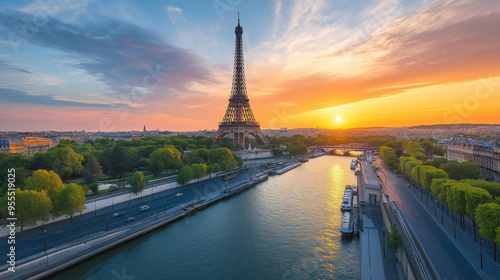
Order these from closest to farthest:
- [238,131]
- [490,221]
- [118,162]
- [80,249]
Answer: [490,221] < [80,249] < [118,162] < [238,131]

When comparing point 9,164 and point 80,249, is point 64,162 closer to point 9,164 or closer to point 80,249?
point 9,164

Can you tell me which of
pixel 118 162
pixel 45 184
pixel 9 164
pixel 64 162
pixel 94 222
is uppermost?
pixel 9 164

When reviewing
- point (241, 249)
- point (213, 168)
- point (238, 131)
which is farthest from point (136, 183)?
point (238, 131)

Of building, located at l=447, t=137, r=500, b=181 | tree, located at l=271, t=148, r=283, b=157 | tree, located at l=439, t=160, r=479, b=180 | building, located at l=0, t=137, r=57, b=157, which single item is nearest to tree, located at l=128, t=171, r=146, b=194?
tree, located at l=439, t=160, r=479, b=180

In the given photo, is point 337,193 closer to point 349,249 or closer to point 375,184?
point 375,184

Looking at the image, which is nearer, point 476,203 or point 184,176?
point 476,203

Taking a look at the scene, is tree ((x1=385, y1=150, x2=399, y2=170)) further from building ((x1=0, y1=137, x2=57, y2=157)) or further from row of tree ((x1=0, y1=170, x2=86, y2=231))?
building ((x1=0, y1=137, x2=57, y2=157))

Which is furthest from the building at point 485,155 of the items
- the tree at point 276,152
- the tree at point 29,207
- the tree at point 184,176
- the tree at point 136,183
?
the tree at point 29,207
